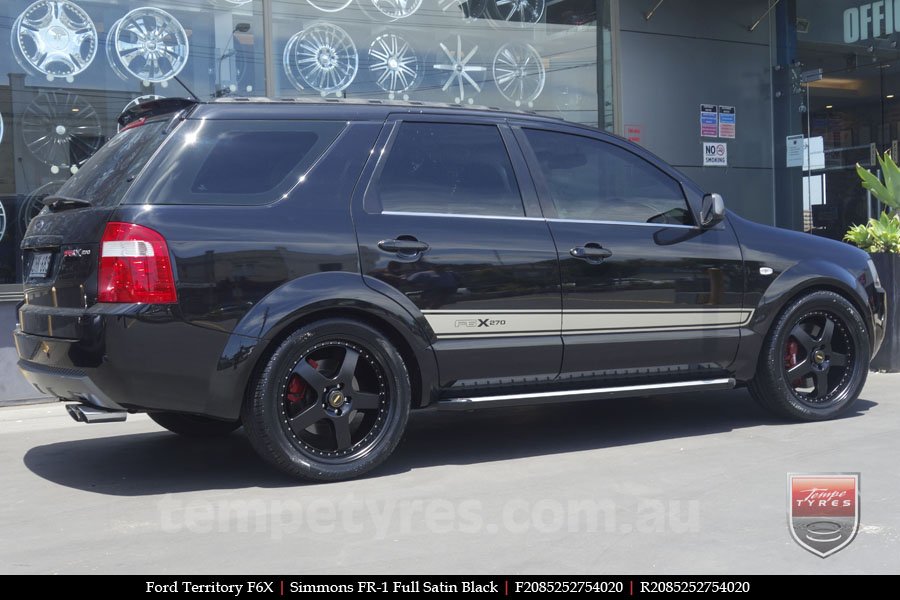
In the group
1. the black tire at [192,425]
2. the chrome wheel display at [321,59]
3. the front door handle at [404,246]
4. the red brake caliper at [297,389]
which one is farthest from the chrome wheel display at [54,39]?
the red brake caliper at [297,389]

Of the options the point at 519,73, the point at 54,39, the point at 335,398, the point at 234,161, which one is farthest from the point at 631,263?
the point at 519,73

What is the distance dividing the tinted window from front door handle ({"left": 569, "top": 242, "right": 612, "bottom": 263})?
0.36 meters

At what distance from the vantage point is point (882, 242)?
28.5 feet

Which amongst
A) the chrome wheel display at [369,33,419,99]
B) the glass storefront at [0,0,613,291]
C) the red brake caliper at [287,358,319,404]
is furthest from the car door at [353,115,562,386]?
the chrome wheel display at [369,33,419,99]

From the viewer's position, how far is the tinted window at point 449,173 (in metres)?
5.20

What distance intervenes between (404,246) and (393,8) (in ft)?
20.3

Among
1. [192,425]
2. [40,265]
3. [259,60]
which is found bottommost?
[192,425]

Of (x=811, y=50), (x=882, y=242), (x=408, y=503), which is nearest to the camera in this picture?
(x=408, y=503)

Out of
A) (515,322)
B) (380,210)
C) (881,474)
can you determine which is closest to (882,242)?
(881,474)

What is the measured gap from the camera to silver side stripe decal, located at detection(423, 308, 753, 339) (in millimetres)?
5164

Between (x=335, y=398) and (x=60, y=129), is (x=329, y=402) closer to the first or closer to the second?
(x=335, y=398)

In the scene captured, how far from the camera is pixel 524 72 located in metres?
11.4

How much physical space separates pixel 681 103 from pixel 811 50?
2521 millimetres
